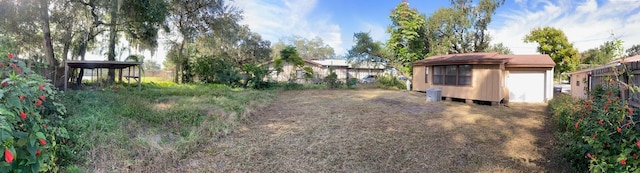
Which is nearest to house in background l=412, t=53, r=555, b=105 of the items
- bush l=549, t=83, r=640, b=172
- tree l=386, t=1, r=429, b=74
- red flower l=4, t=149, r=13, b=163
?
bush l=549, t=83, r=640, b=172

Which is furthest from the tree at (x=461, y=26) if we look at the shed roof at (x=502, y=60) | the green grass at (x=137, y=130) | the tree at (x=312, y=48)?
the tree at (x=312, y=48)

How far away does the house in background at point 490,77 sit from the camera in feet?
30.4

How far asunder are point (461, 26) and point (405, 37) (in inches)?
161

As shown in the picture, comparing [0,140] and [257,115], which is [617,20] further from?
[0,140]

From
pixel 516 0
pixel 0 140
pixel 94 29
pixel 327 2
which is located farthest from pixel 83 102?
pixel 516 0

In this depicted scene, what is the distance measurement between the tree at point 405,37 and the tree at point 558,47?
10.2 metres

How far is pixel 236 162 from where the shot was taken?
12.3 feet

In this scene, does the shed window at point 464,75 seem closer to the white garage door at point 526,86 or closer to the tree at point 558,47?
the white garage door at point 526,86

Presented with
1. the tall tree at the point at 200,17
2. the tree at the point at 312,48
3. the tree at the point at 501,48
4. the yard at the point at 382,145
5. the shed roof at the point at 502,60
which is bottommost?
the yard at the point at 382,145

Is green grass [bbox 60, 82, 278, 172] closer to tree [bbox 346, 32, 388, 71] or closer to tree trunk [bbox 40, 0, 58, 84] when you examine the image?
tree trunk [bbox 40, 0, 58, 84]

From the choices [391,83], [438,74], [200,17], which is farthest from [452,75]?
[200,17]

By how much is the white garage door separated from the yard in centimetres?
464

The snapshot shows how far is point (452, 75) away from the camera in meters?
10.3

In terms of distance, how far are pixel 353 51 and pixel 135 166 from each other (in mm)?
17395
